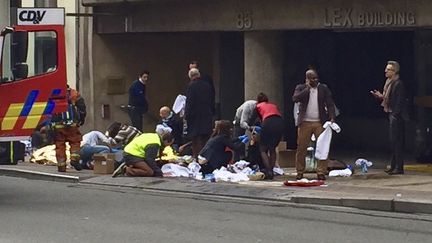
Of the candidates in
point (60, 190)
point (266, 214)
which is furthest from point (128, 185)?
point (266, 214)

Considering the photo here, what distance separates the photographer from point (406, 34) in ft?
69.5

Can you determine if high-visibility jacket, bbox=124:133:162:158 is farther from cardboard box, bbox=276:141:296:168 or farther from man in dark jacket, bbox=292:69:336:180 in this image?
man in dark jacket, bbox=292:69:336:180

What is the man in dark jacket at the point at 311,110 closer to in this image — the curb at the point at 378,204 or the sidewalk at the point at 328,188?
the sidewalk at the point at 328,188

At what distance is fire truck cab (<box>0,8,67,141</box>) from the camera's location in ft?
46.7

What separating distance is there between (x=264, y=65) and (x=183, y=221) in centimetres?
813

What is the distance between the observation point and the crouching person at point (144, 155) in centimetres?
1723

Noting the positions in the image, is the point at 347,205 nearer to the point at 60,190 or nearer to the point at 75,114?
the point at 60,190

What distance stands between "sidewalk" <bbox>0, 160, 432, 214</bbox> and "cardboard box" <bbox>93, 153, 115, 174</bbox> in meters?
0.19

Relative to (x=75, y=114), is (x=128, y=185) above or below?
below

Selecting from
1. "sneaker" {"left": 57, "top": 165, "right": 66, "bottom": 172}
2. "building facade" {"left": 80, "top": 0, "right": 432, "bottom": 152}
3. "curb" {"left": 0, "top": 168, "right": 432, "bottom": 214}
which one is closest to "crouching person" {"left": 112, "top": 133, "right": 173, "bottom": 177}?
"curb" {"left": 0, "top": 168, "right": 432, "bottom": 214}

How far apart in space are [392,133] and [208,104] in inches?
147

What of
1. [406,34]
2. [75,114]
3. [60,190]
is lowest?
[60,190]

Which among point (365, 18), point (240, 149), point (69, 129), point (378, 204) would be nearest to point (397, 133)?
point (365, 18)

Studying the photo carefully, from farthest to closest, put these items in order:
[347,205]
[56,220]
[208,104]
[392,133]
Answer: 1. [208,104]
2. [392,133]
3. [347,205]
4. [56,220]
